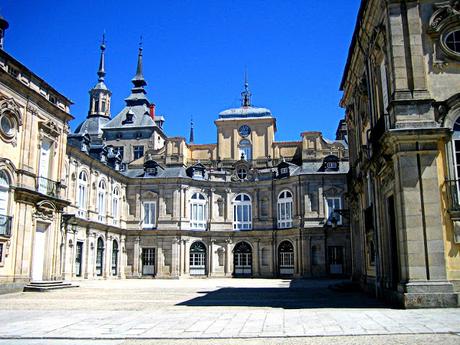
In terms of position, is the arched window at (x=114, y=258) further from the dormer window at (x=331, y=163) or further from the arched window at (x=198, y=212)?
the dormer window at (x=331, y=163)

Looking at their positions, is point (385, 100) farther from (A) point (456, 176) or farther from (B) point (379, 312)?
(B) point (379, 312)

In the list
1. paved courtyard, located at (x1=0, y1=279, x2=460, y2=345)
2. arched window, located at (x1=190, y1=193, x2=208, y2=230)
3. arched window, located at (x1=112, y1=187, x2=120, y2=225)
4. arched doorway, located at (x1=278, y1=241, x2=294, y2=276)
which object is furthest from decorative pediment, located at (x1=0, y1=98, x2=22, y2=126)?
arched doorway, located at (x1=278, y1=241, x2=294, y2=276)

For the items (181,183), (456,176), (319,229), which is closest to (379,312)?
(456,176)

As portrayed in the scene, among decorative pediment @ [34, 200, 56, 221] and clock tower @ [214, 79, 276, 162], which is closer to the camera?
decorative pediment @ [34, 200, 56, 221]

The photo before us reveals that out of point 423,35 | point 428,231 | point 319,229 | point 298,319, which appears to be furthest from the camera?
point 319,229

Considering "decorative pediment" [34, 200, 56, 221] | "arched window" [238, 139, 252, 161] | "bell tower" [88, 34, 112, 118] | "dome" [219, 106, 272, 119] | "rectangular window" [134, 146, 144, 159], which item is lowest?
"decorative pediment" [34, 200, 56, 221]

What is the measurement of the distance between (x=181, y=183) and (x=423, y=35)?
2949 centimetres

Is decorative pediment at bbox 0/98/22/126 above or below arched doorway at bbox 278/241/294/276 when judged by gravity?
above

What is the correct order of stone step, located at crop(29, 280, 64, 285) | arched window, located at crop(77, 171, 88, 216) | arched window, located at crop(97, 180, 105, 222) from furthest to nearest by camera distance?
arched window, located at crop(97, 180, 105, 222) < arched window, located at crop(77, 171, 88, 216) < stone step, located at crop(29, 280, 64, 285)

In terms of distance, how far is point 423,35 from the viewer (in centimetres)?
1397

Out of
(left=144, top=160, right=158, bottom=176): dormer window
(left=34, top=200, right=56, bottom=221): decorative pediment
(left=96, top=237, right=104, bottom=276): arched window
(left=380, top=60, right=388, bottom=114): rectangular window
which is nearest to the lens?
(left=380, top=60, right=388, bottom=114): rectangular window

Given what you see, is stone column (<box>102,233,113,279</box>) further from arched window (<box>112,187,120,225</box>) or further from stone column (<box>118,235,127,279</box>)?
arched window (<box>112,187,120,225</box>)

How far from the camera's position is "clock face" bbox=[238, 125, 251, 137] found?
45938mm

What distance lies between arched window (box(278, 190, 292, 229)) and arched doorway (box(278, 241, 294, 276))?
1.58 m
